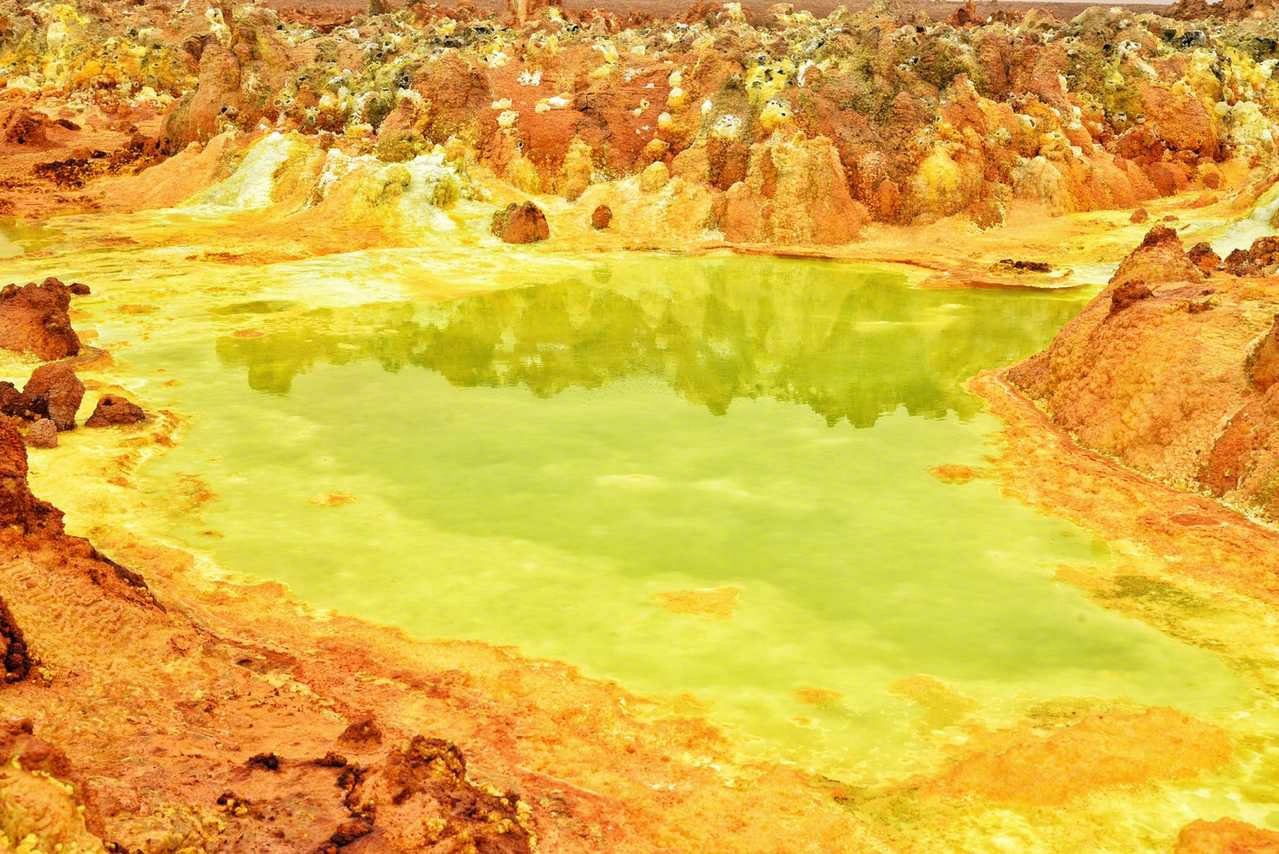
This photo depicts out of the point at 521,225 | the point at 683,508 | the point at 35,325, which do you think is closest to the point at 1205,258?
the point at 683,508

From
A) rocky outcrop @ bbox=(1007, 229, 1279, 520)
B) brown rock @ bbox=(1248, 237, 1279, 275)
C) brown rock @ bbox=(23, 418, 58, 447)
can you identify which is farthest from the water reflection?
brown rock @ bbox=(23, 418, 58, 447)

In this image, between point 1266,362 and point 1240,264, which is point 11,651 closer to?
point 1266,362

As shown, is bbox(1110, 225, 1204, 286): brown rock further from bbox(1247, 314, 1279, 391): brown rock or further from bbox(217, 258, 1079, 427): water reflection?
bbox(1247, 314, 1279, 391): brown rock

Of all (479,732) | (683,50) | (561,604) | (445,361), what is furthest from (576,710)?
(683,50)

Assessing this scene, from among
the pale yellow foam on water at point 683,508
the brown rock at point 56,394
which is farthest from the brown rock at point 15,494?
the brown rock at point 56,394

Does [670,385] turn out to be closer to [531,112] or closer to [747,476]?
[747,476]
